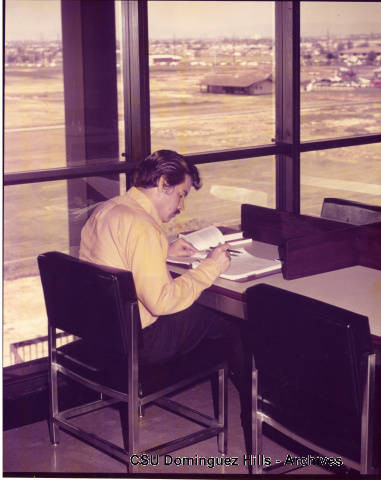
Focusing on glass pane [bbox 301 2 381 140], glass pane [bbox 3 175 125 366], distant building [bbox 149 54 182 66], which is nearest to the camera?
glass pane [bbox 3 175 125 366]

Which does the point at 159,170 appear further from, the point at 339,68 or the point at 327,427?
the point at 339,68

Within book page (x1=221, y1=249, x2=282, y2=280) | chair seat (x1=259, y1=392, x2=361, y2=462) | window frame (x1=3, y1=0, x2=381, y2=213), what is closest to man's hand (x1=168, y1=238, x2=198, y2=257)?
book page (x1=221, y1=249, x2=282, y2=280)

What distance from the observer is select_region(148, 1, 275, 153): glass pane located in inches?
148

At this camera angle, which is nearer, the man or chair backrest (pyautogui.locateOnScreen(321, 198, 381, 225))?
the man

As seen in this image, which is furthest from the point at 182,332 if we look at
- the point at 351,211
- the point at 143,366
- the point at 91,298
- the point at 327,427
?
the point at 351,211

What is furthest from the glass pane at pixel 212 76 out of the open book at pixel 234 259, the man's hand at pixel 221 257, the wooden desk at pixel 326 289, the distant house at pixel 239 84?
the wooden desk at pixel 326 289

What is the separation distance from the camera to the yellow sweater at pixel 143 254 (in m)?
2.55

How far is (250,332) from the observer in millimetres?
2307

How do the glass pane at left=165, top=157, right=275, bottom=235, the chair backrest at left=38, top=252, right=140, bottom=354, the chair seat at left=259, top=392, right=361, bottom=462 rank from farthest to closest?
the glass pane at left=165, top=157, right=275, bottom=235, the chair backrest at left=38, top=252, right=140, bottom=354, the chair seat at left=259, top=392, right=361, bottom=462

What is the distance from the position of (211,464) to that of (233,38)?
88.9 inches

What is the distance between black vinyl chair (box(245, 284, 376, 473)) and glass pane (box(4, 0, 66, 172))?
147cm

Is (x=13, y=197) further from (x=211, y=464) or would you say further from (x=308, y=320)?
(x=308, y=320)

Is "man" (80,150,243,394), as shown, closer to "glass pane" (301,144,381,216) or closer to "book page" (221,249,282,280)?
"book page" (221,249,282,280)

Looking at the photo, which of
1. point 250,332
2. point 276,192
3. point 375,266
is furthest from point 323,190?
point 250,332
